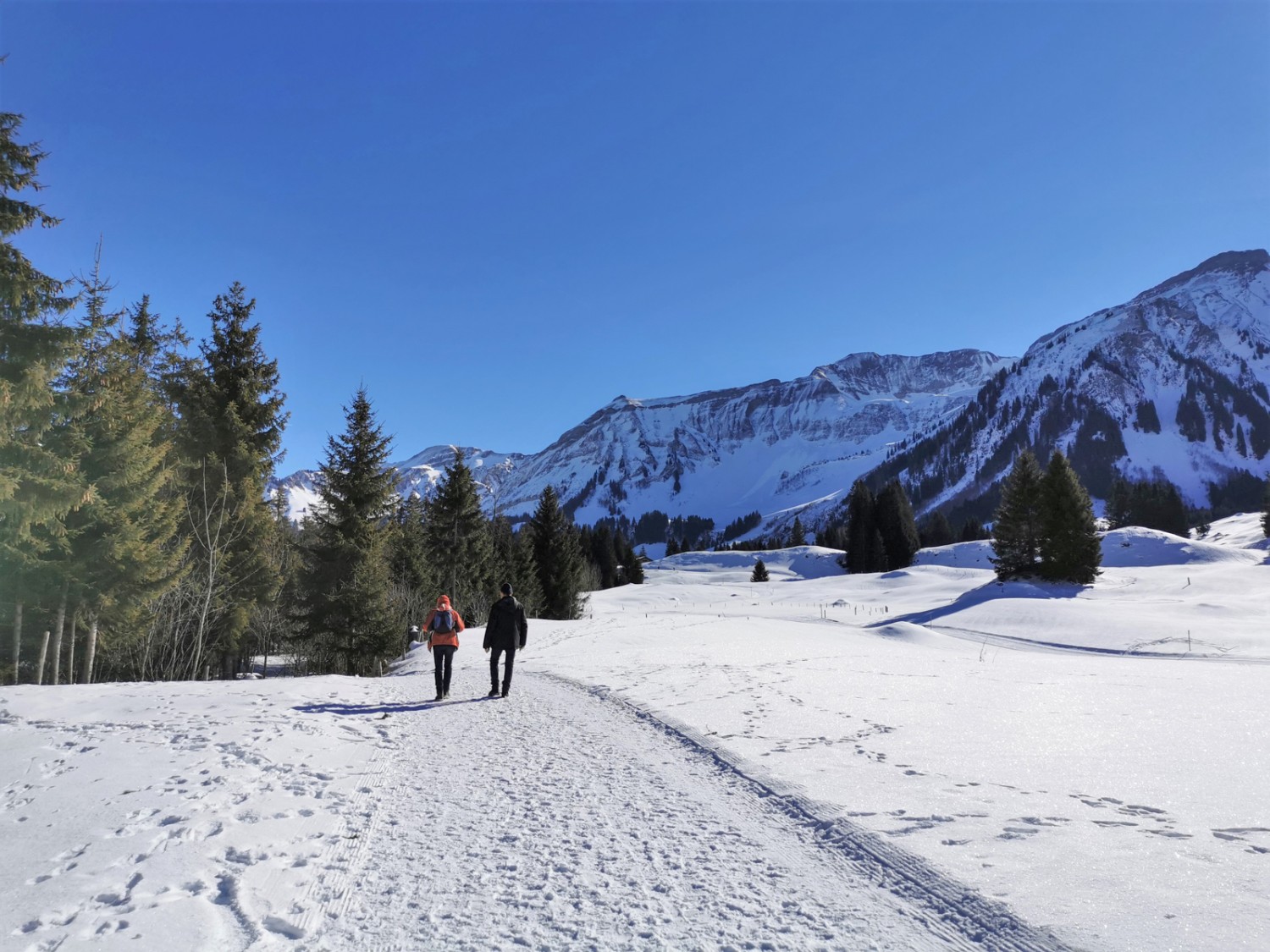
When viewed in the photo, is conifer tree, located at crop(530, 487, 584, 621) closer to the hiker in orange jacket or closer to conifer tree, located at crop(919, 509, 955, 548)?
the hiker in orange jacket

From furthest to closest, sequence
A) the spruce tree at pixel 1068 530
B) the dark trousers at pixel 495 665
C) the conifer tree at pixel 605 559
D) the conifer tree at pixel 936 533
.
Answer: the conifer tree at pixel 936 533 < the conifer tree at pixel 605 559 < the spruce tree at pixel 1068 530 < the dark trousers at pixel 495 665

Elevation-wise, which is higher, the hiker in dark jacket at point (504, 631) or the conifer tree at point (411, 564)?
the conifer tree at point (411, 564)

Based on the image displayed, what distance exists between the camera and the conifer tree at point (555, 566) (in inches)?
1574

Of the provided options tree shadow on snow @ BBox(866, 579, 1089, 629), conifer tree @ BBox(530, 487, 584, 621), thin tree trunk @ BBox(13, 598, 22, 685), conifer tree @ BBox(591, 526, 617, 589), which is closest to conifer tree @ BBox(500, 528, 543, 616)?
conifer tree @ BBox(530, 487, 584, 621)

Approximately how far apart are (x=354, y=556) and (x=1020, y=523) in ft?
126

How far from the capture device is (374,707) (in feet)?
35.0

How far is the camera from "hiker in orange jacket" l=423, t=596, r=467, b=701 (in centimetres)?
1171

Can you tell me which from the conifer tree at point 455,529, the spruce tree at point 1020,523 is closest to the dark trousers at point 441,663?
the conifer tree at point 455,529

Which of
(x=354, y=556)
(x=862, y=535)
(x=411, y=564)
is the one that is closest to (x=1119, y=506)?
(x=862, y=535)

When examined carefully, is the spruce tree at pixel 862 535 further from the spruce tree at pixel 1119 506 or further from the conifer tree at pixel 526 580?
the conifer tree at pixel 526 580

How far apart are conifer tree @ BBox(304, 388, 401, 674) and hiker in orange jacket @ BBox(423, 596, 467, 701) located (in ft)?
37.9

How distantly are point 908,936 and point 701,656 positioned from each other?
45.4 ft

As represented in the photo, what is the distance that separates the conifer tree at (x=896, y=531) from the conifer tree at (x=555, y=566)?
142ft

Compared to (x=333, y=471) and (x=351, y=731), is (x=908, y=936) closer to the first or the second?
(x=351, y=731)
